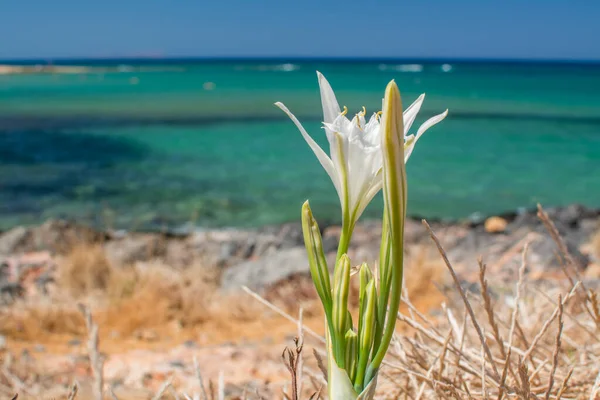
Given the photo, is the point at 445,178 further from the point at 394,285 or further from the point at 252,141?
the point at 394,285

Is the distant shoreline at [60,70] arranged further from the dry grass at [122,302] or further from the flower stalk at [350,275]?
the flower stalk at [350,275]

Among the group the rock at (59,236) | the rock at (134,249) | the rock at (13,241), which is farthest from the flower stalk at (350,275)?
the rock at (13,241)

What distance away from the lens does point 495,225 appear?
7.75 meters

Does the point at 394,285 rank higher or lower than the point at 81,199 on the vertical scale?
→ higher

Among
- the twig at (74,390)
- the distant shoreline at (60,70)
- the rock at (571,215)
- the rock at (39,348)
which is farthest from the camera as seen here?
the distant shoreline at (60,70)

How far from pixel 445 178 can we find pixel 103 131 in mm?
9096

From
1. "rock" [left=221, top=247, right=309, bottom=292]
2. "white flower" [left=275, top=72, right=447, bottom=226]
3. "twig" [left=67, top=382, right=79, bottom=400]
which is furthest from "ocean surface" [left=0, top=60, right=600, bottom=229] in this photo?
"white flower" [left=275, top=72, right=447, bottom=226]

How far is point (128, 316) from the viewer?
13.6 ft

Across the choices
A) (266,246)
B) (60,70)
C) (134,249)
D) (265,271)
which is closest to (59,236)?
(134,249)

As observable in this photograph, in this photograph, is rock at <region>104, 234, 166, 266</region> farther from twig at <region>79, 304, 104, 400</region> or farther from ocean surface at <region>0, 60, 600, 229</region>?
twig at <region>79, 304, 104, 400</region>

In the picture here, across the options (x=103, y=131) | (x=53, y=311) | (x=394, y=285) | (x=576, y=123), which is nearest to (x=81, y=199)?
(x=53, y=311)

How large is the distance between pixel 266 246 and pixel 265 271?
Result: 4.31 feet

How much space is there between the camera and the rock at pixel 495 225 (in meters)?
7.55

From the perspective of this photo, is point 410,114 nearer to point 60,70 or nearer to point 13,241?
point 13,241
